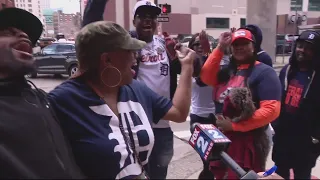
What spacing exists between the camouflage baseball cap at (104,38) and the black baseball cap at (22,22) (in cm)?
17

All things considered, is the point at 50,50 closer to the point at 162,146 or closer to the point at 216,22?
the point at 162,146

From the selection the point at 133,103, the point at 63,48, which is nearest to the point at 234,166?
the point at 133,103

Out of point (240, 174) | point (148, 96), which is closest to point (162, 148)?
point (148, 96)

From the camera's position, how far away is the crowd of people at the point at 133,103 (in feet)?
3.69

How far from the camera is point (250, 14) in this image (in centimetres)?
1466

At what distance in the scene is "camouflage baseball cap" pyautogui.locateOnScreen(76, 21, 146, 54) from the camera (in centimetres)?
137

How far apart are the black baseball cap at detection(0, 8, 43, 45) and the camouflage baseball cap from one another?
0.17m

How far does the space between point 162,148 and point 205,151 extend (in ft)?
4.11

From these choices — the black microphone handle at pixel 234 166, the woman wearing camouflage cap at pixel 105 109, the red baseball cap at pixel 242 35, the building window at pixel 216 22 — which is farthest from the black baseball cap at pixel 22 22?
the building window at pixel 216 22

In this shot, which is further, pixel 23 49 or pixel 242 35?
pixel 242 35

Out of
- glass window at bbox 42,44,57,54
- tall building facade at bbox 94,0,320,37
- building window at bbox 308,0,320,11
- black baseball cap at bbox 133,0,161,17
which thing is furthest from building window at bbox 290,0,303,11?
black baseball cap at bbox 133,0,161,17

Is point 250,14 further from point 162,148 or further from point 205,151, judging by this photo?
point 205,151

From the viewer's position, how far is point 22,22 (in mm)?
1286

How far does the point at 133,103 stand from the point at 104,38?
34 cm
